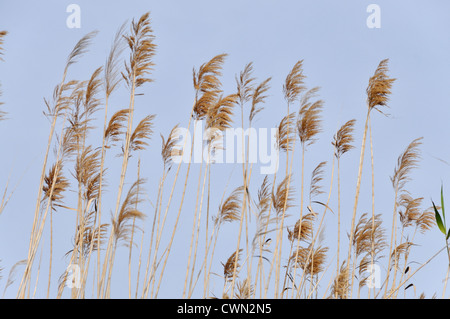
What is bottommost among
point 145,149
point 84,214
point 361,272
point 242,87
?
point 361,272

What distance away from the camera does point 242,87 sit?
4.51 meters

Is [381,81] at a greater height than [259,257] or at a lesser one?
greater

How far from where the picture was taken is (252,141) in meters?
4.41

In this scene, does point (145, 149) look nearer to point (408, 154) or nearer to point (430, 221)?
point (408, 154)

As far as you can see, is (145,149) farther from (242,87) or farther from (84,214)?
(242,87)

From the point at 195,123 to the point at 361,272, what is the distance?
7.45 ft

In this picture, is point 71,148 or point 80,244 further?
point 71,148
